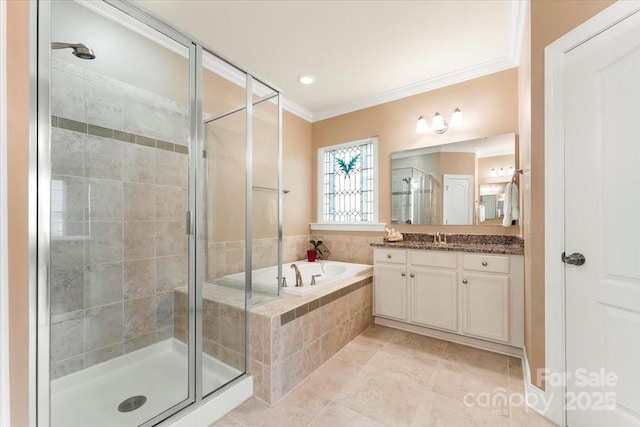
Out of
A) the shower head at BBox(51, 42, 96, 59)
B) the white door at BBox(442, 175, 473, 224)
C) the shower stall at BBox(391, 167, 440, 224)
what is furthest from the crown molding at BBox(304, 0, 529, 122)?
the shower head at BBox(51, 42, 96, 59)

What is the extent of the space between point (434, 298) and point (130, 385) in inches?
97.9

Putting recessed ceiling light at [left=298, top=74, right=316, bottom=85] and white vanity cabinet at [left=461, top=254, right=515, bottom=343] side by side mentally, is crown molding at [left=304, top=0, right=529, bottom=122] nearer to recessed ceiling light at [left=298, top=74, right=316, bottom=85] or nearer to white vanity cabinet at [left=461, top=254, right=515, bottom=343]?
recessed ceiling light at [left=298, top=74, right=316, bottom=85]

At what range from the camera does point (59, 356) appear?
1.67 m

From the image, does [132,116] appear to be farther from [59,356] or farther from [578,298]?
[578,298]

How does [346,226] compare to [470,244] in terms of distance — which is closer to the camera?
[470,244]

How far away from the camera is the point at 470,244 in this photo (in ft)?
8.90

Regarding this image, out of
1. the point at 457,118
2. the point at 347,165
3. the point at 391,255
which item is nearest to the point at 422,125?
the point at 457,118

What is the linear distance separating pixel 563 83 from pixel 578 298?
116cm

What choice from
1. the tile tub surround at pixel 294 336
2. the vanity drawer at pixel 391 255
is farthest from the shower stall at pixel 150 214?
the vanity drawer at pixel 391 255

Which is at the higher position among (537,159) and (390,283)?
(537,159)

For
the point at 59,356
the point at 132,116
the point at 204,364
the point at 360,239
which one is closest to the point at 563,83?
the point at 360,239

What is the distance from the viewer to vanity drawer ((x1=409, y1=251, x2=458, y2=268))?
2.44 metres

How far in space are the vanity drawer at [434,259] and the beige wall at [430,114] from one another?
0.51 meters

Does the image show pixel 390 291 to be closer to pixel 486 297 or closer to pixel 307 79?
pixel 486 297
